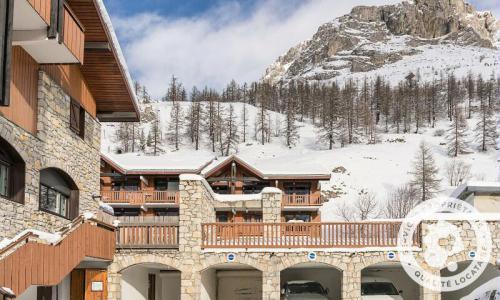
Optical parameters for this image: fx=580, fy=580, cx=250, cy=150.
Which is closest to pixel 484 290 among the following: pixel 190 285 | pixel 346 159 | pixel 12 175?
pixel 190 285

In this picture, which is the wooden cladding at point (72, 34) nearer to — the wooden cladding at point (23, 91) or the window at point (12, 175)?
the wooden cladding at point (23, 91)

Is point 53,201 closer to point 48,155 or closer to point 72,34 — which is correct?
point 48,155

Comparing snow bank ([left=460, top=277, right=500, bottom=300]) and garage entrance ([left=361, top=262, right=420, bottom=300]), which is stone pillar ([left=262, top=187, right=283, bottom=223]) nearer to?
garage entrance ([left=361, top=262, right=420, bottom=300])

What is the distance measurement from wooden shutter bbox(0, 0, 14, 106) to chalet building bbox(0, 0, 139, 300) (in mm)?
17

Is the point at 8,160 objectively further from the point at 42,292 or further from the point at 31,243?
the point at 42,292

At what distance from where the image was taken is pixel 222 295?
24.5 m

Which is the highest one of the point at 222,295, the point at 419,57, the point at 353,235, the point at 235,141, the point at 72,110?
the point at 419,57

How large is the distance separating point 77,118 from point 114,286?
18.4 feet

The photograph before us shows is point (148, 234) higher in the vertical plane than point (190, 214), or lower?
lower

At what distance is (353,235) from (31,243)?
11.7 meters

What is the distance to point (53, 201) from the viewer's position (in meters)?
15.5

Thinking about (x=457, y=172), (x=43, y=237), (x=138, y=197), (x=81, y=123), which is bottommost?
(x=43, y=237)

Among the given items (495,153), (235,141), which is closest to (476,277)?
(495,153)

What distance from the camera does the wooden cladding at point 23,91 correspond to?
12.6 m
